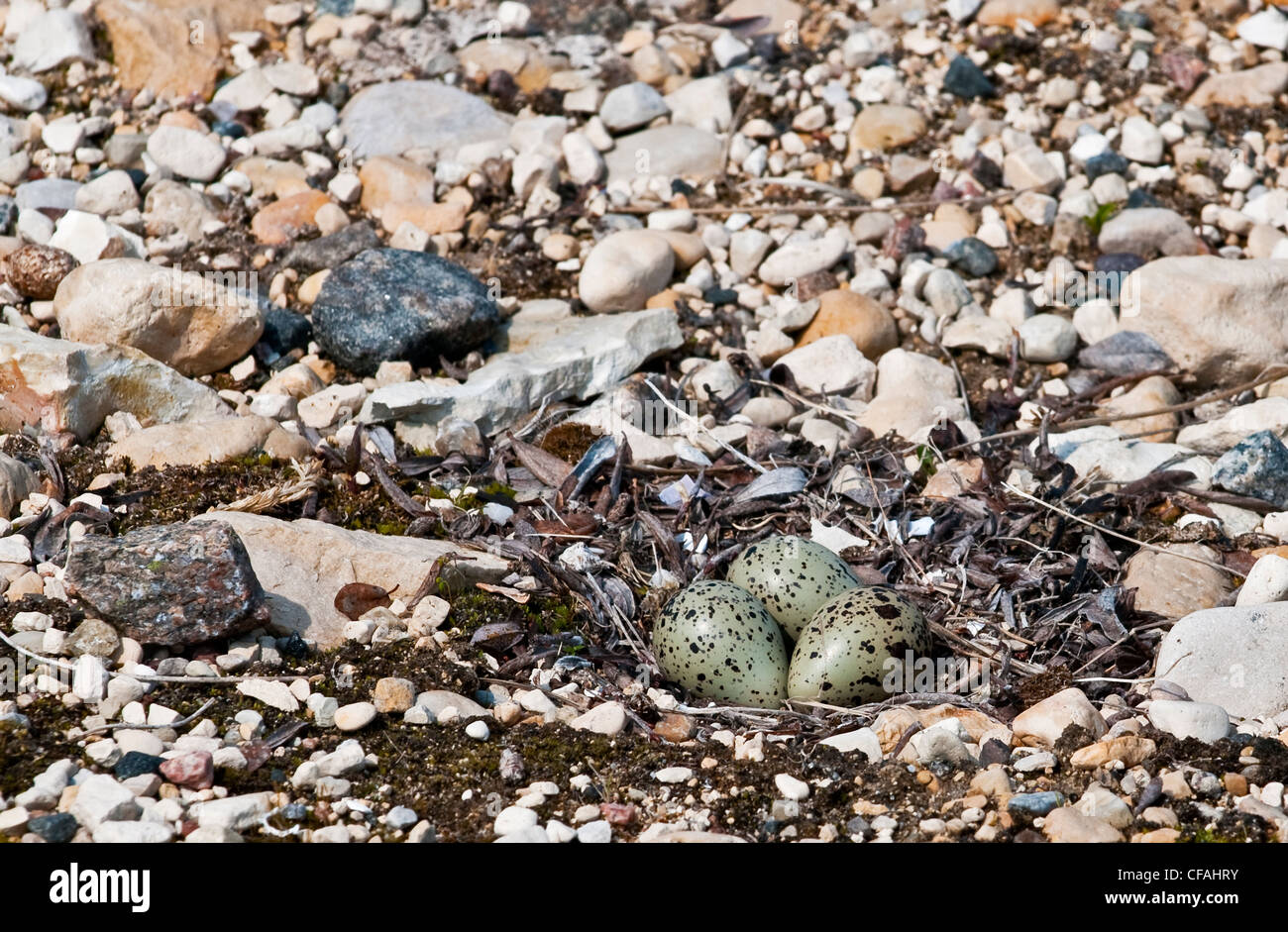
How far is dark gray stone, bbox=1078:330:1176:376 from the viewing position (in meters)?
6.16

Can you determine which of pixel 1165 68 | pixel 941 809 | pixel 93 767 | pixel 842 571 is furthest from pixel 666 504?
pixel 1165 68

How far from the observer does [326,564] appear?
175 inches

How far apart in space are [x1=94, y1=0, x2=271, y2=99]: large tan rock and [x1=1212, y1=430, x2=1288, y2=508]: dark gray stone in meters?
6.29

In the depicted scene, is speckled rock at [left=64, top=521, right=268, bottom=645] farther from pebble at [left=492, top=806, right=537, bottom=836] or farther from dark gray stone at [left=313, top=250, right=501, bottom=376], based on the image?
dark gray stone at [left=313, top=250, right=501, bottom=376]

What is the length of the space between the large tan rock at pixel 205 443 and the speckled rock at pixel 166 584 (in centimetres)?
114

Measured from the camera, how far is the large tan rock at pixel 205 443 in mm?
4992

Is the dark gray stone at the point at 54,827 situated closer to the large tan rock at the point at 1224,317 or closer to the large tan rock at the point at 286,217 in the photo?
the large tan rock at the point at 286,217

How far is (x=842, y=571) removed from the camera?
448 cm

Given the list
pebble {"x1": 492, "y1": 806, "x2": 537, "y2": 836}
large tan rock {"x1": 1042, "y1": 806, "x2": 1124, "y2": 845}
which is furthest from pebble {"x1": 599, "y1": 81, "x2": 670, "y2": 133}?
large tan rock {"x1": 1042, "y1": 806, "x2": 1124, "y2": 845}

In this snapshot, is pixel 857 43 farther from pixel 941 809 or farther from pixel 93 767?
pixel 93 767

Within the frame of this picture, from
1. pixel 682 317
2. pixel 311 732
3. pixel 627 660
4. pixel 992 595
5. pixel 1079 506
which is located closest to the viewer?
pixel 311 732

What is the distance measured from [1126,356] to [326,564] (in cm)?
411

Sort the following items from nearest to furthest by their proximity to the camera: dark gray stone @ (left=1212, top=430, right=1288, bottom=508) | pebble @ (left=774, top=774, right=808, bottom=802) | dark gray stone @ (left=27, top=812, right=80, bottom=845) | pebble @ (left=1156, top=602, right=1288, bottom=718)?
dark gray stone @ (left=27, top=812, right=80, bottom=845) < pebble @ (left=774, top=774, right=808, bottom=802) < pebble @ (left=1156, top=602, right=1288, bottom=718) < dark gray stone @ (left=1212, top=430, right=1288, bottom=508)

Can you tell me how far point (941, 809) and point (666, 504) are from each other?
203cm
